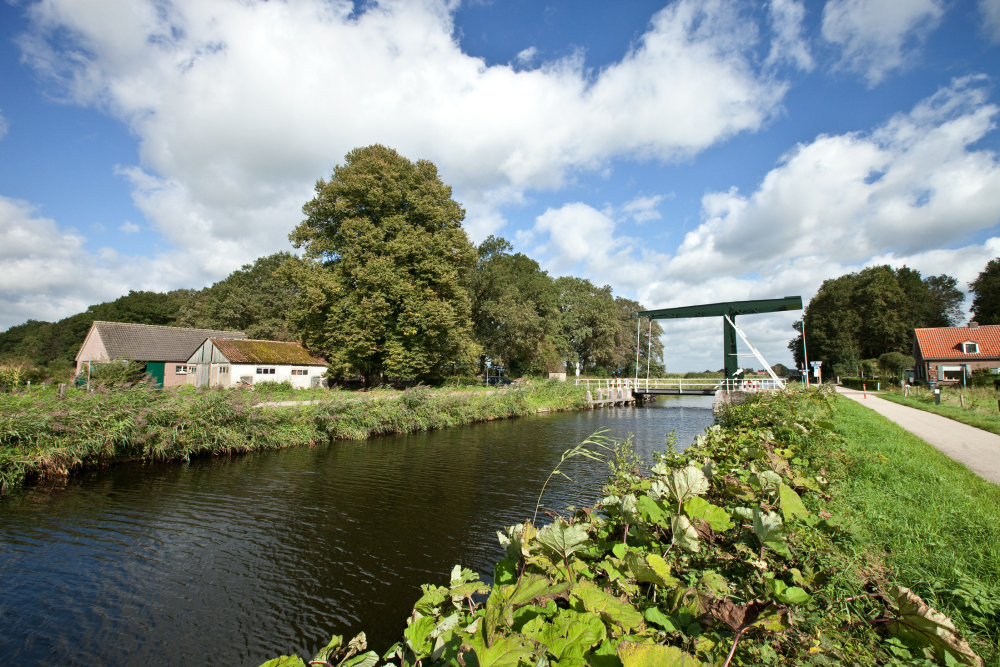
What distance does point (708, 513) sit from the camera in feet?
8.67

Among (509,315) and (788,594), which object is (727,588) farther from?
(509,315)

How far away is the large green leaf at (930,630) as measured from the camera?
→ 5.88 ft

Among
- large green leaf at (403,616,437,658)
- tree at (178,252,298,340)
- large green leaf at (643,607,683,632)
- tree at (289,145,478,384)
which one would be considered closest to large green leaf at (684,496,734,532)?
large green leaf at (643,607,683,632)

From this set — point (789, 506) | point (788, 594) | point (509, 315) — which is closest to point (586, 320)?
point (509, 315)

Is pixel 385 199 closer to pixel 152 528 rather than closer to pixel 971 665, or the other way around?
pixel 152 528

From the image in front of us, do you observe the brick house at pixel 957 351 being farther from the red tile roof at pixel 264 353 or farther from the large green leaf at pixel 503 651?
the red tile roof at pixel 264 353

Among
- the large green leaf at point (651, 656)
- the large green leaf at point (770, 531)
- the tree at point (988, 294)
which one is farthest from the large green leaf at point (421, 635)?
the tree at point (988, 294)

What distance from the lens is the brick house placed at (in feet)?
113

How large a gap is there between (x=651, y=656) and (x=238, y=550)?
7351 millimetres

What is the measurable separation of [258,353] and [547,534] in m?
32.4

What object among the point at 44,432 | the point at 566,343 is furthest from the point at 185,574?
the point at 566,343

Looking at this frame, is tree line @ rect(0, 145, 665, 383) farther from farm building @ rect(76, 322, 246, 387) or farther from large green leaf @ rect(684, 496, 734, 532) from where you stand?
large green leaf @ rect(684, 496, 734, 532)

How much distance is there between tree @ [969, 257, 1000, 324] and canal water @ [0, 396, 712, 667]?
175 feet

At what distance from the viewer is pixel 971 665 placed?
5.91ft
